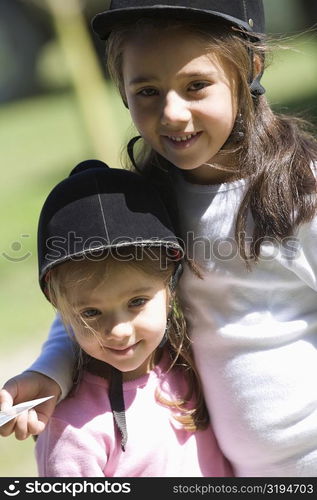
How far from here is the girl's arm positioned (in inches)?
82.5

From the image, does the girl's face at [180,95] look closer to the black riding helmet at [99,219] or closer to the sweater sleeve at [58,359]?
the black riding helmet at [99,219]

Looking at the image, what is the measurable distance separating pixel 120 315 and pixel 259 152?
2.03ft

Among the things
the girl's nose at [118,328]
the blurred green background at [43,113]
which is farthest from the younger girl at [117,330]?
the blurred green background at [43,113]

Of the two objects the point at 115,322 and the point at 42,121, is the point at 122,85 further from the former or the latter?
the point at 42,121

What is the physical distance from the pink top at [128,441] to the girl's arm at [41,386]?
0.20 ft

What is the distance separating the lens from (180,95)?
2098 millimetres

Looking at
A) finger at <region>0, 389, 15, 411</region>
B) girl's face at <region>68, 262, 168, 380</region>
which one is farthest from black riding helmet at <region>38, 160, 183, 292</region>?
finger at <region>0, 389, 15, 411</region>

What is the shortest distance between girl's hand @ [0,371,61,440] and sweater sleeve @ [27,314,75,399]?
2cm

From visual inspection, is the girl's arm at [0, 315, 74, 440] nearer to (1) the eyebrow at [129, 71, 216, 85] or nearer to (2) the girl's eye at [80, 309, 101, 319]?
(2) the girl's eye at [80, 309, 101, 319]

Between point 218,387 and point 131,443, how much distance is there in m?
0.31

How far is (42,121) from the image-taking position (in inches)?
567

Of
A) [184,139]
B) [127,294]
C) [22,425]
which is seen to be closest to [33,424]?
[22,425]

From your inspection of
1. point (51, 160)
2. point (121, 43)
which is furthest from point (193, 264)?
point (51, 160)

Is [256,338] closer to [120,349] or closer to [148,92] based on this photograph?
[120,349]
